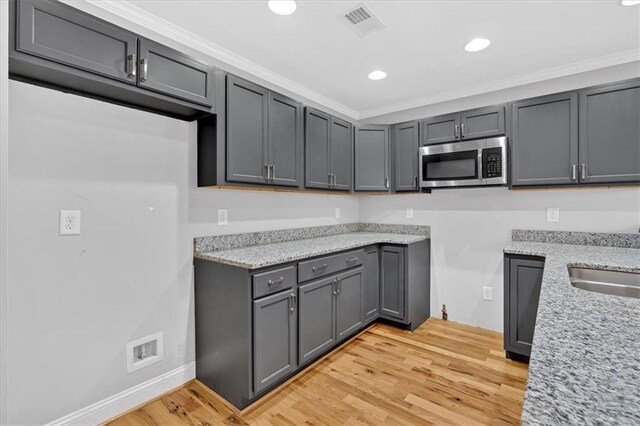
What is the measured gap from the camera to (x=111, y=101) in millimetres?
1884

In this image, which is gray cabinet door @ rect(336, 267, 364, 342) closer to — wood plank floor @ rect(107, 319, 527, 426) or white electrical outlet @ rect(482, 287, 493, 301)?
wood plank floor @ rect(107, 319, 527, 426)

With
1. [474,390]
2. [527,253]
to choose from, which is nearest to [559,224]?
[527,253]

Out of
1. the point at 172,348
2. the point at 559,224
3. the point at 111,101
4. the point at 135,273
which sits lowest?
the point at 172,348

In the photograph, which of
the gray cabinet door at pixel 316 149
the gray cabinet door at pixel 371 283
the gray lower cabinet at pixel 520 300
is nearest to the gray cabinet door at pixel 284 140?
the gray cabinet door at pixel 316 149

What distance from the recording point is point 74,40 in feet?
5.00

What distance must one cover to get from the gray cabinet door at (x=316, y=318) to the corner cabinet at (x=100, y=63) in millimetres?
1468

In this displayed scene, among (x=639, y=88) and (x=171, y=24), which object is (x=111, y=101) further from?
(x=639, y=88)

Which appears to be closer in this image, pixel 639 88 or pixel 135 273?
pixel 135 273

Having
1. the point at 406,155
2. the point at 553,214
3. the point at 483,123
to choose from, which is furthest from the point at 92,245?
the point at 553,214

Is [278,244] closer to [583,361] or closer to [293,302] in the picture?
[293,302]

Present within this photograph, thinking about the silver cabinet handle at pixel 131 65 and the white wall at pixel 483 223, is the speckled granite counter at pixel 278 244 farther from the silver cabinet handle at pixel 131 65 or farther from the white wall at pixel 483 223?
the silver cabinet handle at pixel 131 65

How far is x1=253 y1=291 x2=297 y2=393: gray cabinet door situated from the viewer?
6.41 ft

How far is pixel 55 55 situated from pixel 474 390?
10.1 feet

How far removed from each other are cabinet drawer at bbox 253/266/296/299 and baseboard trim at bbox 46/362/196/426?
0.89 meters
